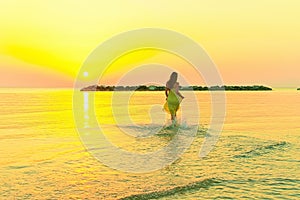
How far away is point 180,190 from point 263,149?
300 inches

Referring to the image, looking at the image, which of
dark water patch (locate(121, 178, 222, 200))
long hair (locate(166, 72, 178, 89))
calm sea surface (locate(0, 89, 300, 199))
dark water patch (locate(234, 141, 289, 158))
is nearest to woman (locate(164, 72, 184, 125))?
long hair (locate(166, 72, 178, 89))

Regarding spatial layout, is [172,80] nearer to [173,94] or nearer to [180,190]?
[173,94]

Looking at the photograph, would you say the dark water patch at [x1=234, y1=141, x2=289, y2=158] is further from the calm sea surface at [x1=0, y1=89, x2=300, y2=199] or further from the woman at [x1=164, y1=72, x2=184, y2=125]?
the woman at [x1=164, y1=72, x2=184, y2=125]

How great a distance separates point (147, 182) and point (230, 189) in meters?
2.49

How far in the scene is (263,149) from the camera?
650 inches

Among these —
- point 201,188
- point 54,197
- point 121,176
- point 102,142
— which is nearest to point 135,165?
point 121,176

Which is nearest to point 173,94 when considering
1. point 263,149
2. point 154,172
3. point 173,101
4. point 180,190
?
point 173,101

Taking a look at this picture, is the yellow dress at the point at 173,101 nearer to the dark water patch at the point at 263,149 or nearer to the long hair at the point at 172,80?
the long hair at the point at 172,80

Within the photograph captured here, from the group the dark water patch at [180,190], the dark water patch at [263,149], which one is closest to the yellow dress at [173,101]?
the dark water patch at [263,149]

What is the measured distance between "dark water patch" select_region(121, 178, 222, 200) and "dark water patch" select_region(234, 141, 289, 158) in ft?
13.8

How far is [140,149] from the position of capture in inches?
649

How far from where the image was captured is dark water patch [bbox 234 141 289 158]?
1504cm

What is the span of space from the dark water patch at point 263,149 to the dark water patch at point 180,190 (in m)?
4.21

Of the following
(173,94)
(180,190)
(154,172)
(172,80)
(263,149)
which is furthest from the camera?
(173,94)
